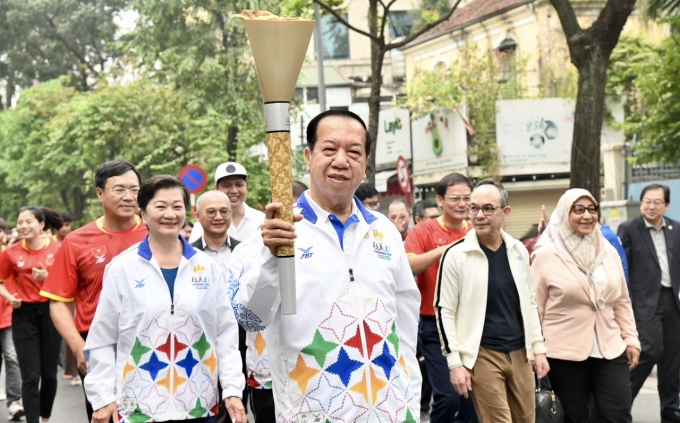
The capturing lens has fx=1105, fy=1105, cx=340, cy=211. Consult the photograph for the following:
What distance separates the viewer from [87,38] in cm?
4812

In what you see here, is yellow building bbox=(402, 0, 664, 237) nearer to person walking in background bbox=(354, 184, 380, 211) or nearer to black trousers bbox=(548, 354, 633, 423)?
person walking in background bbox=(354, 184, 380, 211)

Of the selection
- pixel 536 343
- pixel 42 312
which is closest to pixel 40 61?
pixel 42 312

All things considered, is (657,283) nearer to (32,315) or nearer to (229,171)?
(229,171)

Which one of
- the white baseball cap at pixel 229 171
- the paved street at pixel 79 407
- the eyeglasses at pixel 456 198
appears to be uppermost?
the white baseball cap at pixel 229 171

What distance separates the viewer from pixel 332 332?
13.9 feet

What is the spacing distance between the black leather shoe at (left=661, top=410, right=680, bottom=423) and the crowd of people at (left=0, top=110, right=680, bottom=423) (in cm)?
1

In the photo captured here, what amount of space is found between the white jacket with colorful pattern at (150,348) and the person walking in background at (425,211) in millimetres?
5791

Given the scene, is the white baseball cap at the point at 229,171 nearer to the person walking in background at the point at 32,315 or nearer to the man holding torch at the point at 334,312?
the person walking in background at the point at 32,315

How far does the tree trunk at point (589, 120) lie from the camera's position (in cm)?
1287

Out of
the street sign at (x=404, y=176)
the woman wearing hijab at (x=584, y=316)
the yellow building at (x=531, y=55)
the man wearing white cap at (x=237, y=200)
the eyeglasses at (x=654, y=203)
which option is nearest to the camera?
the woman wearing hijab at (x=584, y=316)

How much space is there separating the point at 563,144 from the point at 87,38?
24.5 meters

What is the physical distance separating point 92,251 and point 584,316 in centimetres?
341

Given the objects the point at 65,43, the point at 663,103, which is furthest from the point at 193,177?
the point at 65,43

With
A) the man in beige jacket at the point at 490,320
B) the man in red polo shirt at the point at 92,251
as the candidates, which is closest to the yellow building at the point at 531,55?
the man in beige jacket at the point at 490,320
